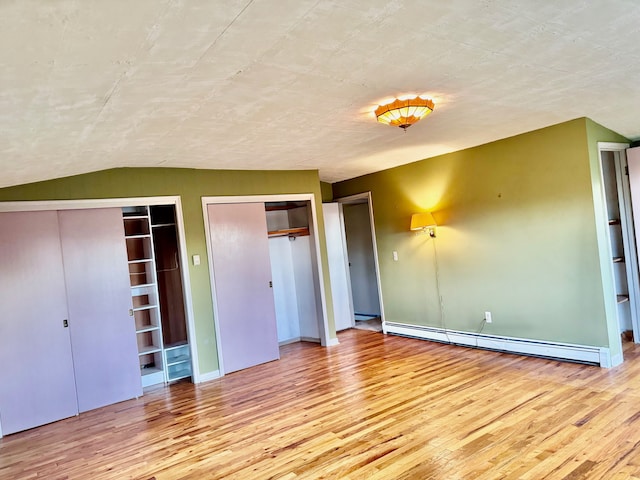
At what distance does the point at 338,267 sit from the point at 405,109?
13.4 feet

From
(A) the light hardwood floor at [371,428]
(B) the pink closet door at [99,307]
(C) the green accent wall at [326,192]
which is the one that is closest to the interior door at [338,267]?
(C) the green accent wall at [326,192]

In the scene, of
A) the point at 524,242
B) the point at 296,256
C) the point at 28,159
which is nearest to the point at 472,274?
the point at 524,242

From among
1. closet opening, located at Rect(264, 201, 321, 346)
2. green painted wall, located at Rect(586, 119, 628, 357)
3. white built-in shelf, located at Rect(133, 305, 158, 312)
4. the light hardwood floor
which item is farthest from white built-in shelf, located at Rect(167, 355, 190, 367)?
green painted wall, located at Rect(586, 119, 628, 357)

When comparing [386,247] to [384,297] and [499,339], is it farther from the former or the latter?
[499,339]

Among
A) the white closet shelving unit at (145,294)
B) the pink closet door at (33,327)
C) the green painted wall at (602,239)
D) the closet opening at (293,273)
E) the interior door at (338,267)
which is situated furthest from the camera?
the interior door at (338,267)

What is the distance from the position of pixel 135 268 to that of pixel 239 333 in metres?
1.49

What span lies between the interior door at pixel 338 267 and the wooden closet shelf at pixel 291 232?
26.8 inches

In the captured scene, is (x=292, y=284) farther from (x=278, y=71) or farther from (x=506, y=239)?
(x=278, y=71)

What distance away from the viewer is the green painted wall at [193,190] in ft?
14.7

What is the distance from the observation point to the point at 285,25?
81.4 inches

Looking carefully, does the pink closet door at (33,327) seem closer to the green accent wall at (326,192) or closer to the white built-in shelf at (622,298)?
the green accent wall at (326,192)

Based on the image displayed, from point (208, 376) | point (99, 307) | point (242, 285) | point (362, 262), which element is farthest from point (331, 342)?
point (99, 307)

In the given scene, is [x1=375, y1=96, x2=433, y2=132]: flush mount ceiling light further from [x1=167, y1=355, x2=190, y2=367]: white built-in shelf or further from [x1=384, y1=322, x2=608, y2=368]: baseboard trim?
[x1=167, y1=355, x2=190, y2=367]: white built-in shelf

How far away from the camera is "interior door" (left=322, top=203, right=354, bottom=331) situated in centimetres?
707
